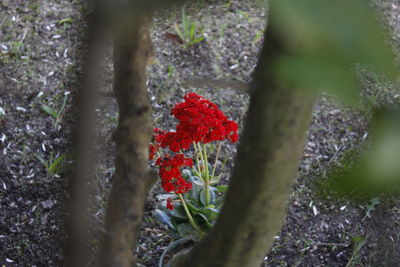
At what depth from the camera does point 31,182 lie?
2.40 m

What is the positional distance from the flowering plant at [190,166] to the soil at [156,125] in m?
0.19

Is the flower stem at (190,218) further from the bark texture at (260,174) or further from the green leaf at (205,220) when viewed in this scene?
the bark texture at (260,174)

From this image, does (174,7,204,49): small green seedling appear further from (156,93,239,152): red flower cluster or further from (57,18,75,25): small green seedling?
(156,93,239,152): red flower cluster

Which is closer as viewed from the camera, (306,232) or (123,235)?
(123,235)

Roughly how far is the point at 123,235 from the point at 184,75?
1.90 m

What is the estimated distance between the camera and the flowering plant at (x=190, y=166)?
1.67 metres

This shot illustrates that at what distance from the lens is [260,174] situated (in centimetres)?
96

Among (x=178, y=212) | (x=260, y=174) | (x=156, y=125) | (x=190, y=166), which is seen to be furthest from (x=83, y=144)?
(x=156, y=125)

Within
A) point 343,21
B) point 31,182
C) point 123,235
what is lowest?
point 31,182

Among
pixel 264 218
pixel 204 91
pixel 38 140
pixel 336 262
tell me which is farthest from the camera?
pixel 204 91

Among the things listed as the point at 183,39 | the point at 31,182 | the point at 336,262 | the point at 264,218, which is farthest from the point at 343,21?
the point at 183,39

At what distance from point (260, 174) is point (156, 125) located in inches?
67.1

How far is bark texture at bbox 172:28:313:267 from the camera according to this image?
87 centimetres

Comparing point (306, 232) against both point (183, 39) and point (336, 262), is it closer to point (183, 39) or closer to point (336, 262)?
point (336, 262)
